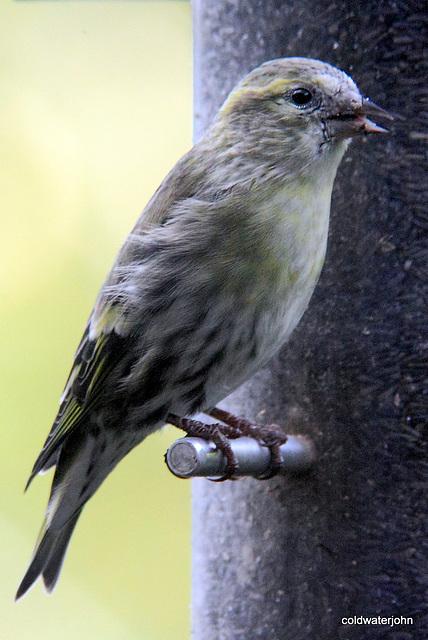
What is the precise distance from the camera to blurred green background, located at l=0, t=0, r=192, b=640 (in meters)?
4.16

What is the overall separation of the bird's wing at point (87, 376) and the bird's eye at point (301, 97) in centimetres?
64

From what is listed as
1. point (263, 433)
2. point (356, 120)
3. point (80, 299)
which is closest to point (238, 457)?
point (263, 433)

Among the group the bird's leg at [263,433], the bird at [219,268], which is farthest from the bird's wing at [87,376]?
the bird's leg at [263,433]

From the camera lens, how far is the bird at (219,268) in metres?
2.16

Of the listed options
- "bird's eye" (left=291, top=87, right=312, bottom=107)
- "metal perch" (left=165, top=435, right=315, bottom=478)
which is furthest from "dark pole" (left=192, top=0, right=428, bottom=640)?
"bird's eye" (left=291, top=87, right=312, bottom=107)

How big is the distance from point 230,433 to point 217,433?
9.6 inches

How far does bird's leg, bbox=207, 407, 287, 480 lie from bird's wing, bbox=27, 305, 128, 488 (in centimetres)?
32

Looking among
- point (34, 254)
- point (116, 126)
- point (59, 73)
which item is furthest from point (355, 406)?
point (59, 73)

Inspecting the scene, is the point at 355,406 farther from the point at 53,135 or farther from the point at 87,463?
the point at 53,135

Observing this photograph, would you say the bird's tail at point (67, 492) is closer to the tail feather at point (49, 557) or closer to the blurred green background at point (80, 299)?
the tail feather at point (49, 557)

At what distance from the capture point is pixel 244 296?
215 cm

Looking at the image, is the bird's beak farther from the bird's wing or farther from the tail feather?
the tail feather

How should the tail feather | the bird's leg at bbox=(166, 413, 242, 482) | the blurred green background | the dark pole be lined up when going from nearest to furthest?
1. the bird's leg at bbox=(166, 413, 242, 482)
2. the dark pole
3. the tail feather
4. the blurred green background

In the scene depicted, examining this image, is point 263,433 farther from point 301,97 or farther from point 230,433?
point 301,97
